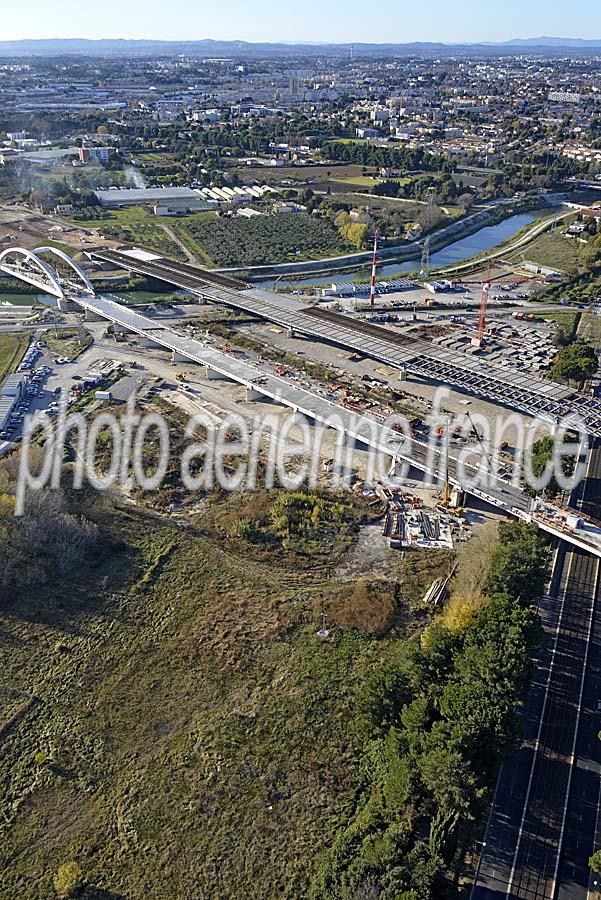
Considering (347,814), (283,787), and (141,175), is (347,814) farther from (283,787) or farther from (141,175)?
(141,175)

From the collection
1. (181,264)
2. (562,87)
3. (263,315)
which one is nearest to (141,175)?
(181,264)

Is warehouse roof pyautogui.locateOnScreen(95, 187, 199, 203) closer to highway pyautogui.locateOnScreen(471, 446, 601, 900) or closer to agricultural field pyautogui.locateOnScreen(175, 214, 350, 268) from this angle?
agricultural field pyautogui.locateOnScreen(175, 214, 350, 268)

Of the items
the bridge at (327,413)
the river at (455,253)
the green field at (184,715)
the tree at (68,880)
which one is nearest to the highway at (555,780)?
the bridge at (327,413)

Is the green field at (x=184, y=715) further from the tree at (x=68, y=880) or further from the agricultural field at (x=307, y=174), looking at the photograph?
the agricultural field at (x=307, y=174)

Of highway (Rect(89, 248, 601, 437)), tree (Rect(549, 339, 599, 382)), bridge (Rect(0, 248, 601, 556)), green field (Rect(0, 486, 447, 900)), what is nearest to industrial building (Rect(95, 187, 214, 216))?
highway (Rect(89, 248, 601, 437))

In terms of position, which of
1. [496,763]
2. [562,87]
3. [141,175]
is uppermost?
[562,87]

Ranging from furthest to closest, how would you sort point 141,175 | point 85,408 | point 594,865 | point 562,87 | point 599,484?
point 562,87 → point 141,175 → point 85,408 → point 599,484 → point 594,865

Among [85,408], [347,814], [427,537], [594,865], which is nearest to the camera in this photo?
[594,865]
